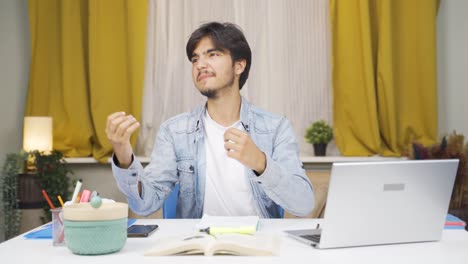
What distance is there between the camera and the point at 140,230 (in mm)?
1498

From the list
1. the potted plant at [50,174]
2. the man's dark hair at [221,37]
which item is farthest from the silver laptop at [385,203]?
the potted plant at [50,174]

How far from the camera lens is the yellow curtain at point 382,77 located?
343 centimetres

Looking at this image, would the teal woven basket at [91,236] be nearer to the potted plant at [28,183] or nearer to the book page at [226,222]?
the book page at [226,222]

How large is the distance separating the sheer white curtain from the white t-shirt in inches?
64.7

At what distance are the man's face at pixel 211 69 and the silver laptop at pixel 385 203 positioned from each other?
89 centimetres

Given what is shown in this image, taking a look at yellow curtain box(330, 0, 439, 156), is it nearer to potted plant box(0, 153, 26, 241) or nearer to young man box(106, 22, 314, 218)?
young man box(106, 22, 314, 218)

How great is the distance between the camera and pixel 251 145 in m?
1.53

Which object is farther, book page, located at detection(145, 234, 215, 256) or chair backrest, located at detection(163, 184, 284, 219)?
chair backrest, located at detection(163, 184, 284, 219)

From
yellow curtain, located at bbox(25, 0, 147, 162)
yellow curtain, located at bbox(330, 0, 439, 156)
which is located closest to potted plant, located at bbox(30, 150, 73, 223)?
yellow curtain, located at bbox(25, 0, 147, 162)

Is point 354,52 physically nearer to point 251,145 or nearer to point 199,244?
point 251,145

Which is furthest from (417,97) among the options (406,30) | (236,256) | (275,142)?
(236,256)

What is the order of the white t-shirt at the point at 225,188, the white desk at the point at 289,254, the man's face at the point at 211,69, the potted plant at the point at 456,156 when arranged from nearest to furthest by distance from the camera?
the white desk at the point at 289,254 → the white t-shirt at the point at 225,188 → the man's face at the point at 211,69 → the potted plant at the point at 456,156

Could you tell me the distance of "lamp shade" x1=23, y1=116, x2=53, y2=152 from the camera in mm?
3293

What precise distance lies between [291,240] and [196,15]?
99.1 inches
